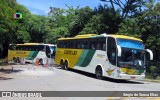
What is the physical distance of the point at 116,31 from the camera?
43094mm

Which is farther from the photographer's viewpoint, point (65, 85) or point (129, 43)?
point (129, 43)

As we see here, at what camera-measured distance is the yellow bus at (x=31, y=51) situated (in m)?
46.6

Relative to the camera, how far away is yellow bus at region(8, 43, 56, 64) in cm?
4662

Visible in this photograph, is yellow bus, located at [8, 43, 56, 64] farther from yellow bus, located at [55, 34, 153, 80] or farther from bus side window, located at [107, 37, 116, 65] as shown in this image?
A: bus side window, located at [107, 37, 116, 65]

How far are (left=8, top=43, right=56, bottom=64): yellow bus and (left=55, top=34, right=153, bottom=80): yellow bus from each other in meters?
15.3

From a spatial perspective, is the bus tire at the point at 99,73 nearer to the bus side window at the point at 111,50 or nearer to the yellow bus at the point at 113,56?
the yellow bus at the point at 113,56

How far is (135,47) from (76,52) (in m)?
8.05

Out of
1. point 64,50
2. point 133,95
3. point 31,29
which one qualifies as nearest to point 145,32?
point 64,50

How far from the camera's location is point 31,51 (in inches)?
1959

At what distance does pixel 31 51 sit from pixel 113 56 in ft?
84.7

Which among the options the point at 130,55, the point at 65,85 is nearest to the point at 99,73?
the point at 130,55

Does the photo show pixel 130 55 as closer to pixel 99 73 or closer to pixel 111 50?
pixel 111 50

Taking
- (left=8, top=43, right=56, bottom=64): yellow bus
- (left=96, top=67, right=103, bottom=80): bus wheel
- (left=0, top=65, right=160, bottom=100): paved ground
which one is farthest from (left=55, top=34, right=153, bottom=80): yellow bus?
(left=8, top=43, right=56, bottom=64): yellow bus

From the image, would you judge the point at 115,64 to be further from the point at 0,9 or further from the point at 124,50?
the point at 0,9
